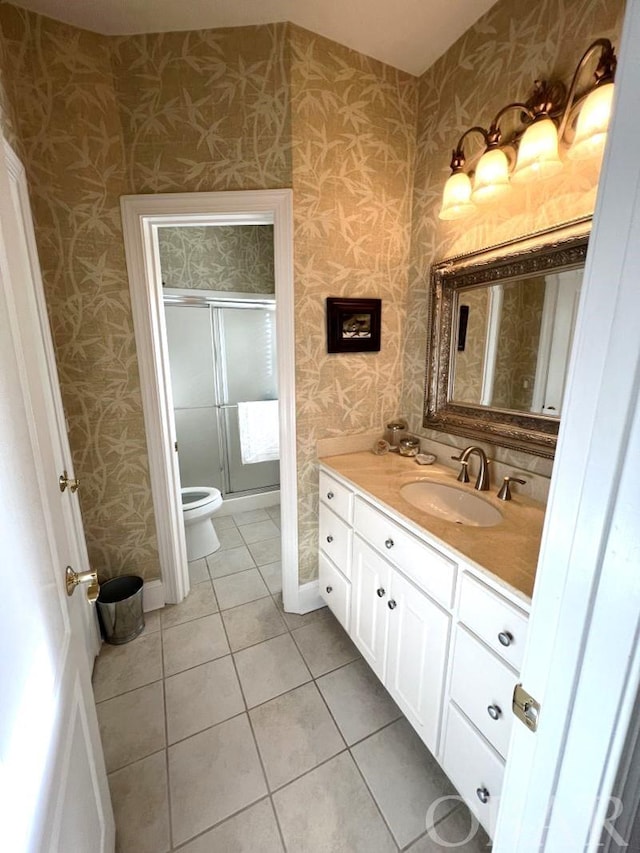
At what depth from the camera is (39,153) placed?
4.68 ft

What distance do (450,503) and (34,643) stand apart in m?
1.38

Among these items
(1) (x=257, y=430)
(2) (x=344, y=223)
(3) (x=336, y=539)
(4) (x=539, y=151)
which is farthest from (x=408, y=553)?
(1) (x=257, y=430)

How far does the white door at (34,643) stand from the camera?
17.7 inches

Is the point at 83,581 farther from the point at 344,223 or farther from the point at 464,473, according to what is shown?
the point at 344,223

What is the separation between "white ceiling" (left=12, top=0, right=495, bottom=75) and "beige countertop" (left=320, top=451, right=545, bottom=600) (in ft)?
5.92

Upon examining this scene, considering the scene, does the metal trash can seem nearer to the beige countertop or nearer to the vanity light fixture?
the beige countertop

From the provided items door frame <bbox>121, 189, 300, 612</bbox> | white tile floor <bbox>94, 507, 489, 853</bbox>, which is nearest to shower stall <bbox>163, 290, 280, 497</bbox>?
door frame <bbox>121, 189, 300, 612</bbox>

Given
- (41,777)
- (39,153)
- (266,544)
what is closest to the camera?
(41,777)

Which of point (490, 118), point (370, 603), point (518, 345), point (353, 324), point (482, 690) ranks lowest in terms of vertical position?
point (370, 603)

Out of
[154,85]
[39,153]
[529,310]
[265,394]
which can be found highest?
[154,85]

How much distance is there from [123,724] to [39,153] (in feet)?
7.67

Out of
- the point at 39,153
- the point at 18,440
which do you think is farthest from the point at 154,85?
the point at 18,440

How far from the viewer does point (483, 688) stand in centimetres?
94

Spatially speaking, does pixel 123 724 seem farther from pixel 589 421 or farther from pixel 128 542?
pixel 589 421
